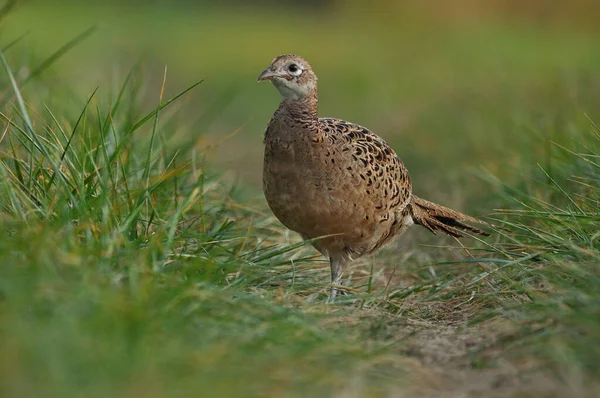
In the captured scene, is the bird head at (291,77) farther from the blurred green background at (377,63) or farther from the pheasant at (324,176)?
the blurred green background at (377,63)

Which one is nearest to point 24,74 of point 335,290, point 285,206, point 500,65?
point 285,206

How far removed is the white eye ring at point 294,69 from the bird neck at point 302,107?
0.12 m

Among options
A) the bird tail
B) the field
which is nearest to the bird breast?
the field

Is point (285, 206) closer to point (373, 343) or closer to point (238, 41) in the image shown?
point (373, 343)

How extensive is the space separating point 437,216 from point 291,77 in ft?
4.25

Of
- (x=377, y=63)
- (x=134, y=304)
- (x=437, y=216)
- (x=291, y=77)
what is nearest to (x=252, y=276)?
(x=134, y=304)

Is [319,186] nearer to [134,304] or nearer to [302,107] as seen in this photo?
[302,107]

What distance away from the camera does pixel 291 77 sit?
16.1 feet

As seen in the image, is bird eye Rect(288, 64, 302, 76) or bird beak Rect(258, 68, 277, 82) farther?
bird eye Rect(288, 64, 302, 76)

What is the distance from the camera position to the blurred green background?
8.03 m

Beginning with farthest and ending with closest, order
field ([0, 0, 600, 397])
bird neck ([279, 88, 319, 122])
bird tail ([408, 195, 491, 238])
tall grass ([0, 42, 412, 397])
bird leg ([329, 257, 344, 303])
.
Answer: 1. bird tail ([408, 195, 491, 238])
2. bird leg ([329, 257, 344, 303])
3. bird neck ([279, 88, 319, 122])
4. field ([0, 0, 600, 397])
5. tall grass ([0, 42, 412, 397])

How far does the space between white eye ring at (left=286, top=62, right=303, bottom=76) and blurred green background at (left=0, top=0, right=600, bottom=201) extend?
63 cm

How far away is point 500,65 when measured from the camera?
12016 mm

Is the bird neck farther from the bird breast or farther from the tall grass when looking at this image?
the tall grass
